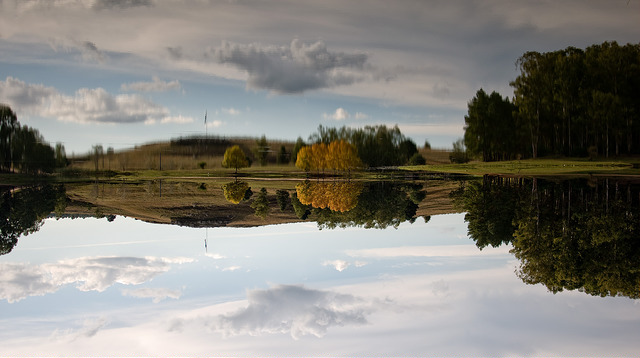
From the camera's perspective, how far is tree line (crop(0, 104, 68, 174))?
11000 cm

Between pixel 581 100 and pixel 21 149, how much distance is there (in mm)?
112248

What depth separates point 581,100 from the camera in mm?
88000

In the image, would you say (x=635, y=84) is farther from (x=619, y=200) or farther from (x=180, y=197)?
(x=180, y=197)

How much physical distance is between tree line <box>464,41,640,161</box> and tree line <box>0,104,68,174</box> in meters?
94.8

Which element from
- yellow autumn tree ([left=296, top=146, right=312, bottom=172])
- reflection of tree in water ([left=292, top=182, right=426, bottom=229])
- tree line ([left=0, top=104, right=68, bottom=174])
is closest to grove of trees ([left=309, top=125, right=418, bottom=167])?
yellow autumn tree ([left=296, top=146, right=312, bottom=172])

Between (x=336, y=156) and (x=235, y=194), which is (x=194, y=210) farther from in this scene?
(x=336, y=156)

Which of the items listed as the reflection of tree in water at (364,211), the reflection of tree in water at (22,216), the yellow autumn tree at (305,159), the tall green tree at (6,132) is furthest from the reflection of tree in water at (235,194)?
the tall green tree at (6,132)

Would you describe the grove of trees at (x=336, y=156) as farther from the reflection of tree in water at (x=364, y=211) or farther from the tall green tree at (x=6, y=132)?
the tall green tree at (x=6, y=132)

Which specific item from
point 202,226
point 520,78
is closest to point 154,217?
point 202,226

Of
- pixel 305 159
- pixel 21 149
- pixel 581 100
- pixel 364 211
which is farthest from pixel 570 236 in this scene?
pixel 21 149

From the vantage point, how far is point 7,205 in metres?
41.7

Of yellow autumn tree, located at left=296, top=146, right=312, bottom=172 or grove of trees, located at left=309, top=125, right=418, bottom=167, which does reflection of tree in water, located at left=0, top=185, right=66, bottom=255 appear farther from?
grove of trees, located at left=309, top=125, right=418, bottom=167

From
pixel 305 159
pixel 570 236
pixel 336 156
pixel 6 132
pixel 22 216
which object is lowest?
pixel 570 236

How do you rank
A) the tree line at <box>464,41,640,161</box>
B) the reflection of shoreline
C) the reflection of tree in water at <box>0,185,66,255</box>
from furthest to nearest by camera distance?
the tree line at <box>464,41,640,161</box> → the reflection of shoreline → the reflection of tree in water at <box>0,185,66,255</box>
